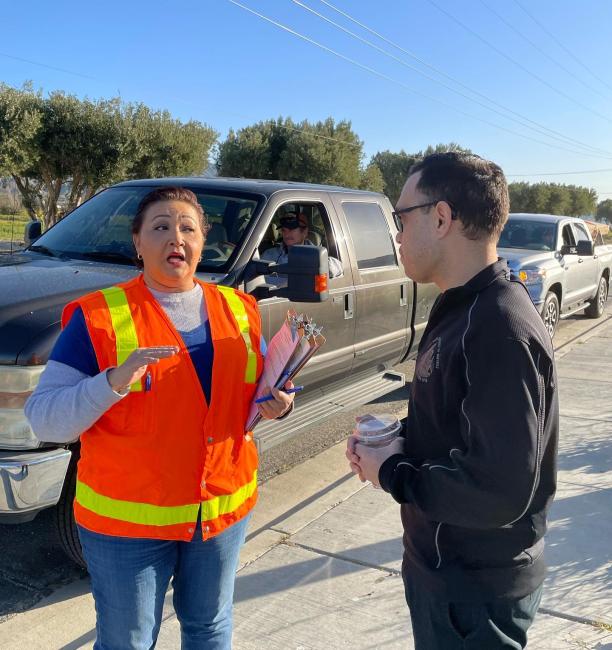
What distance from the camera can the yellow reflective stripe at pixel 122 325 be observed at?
1985mm

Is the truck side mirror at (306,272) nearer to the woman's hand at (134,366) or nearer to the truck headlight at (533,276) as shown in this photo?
the woman's hand at (134,366)

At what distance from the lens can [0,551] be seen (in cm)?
392

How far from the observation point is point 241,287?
410cm

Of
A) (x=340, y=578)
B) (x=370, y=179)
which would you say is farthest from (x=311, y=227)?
(x=370, y=179)

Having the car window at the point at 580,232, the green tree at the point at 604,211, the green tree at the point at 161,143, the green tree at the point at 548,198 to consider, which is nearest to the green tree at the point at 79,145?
the green tree at the point at 161,143

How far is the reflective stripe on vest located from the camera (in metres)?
2.01

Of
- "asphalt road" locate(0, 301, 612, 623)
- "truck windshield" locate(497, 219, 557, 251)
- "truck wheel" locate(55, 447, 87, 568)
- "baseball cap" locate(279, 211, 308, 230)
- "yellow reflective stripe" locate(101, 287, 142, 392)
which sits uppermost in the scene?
"truck windshield" locate(497, 219, 557, 251)

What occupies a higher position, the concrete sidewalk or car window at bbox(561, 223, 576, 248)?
car window at bbox(561, 223, 576, 248)

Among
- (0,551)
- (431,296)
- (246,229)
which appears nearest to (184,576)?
(0,551)

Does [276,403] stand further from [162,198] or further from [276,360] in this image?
[162,198]

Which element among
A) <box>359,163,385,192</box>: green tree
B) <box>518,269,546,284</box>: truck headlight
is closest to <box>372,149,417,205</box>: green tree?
<box>359,163,385,192</box>: green tree

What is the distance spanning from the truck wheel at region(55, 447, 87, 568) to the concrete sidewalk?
245 millimetres

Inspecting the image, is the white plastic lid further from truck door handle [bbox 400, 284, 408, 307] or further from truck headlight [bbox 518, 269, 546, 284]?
truck headlight [bbox 518, 269, 546, 284]

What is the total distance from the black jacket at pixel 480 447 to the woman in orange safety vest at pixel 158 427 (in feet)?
2.09
